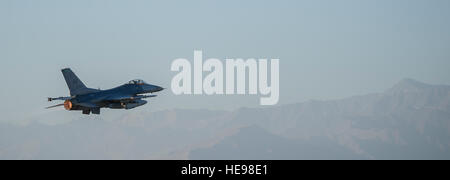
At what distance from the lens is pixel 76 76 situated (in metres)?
107

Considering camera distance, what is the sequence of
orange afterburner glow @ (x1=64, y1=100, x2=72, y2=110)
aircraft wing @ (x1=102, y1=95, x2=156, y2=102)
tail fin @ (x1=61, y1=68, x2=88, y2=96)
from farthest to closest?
1. tail fin @ (x1=61, y1=68, x2=88, y2=96)
2. aircraft wing @ (x1=102, y1=95, x2=156, y2=102)
3. orange afterburner glow @ (x1=64, y1=100, x2=72, y2=110)

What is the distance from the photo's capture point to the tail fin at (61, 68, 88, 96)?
106 m

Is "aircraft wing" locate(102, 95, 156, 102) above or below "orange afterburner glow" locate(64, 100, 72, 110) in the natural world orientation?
above

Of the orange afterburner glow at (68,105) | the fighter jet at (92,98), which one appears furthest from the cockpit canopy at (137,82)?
the orange afterburner glow at (68,105)

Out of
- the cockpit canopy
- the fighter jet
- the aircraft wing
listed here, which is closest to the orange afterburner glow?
the fighter jet

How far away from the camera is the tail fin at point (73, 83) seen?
347ft

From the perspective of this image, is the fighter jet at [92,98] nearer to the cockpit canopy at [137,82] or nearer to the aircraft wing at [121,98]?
the aircraft wing at [121,98]

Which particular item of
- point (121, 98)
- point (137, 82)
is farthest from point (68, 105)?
Result: point (137, 82)

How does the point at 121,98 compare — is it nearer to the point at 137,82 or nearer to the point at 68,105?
the point at 137,82

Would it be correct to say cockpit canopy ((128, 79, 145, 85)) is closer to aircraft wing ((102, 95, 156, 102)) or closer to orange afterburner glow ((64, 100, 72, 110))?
aircraft wing ((102, 95, 156, 102))

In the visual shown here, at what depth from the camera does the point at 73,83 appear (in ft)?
349
